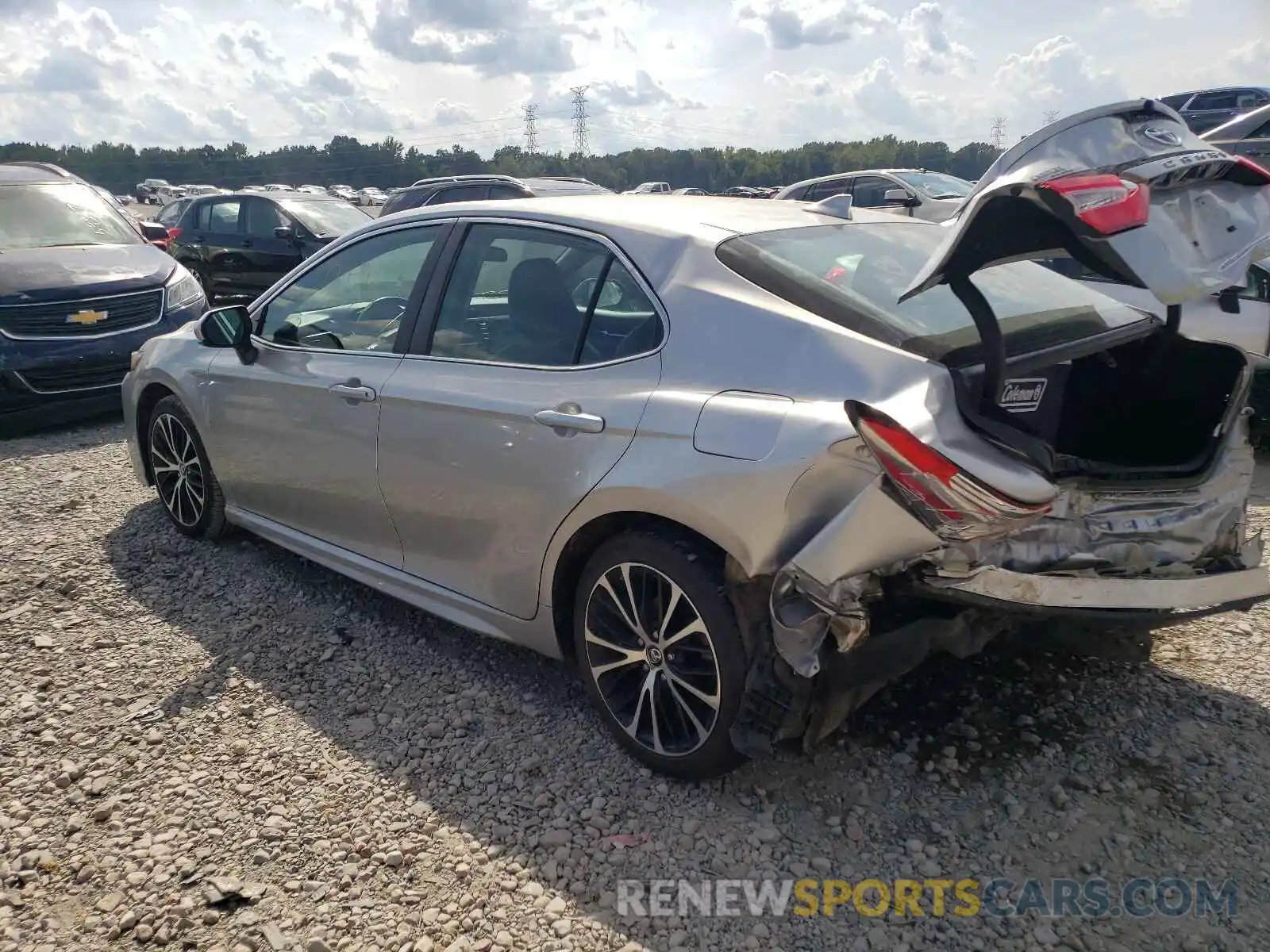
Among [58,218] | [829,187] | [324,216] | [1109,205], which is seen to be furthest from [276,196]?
[1109,205]

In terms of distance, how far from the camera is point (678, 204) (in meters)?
3.37

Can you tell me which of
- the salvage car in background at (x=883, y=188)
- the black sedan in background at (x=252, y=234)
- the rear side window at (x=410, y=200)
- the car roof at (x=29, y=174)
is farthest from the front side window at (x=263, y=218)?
the salvage car in background at (x=883, y=188)

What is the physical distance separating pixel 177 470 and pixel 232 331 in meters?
1.08

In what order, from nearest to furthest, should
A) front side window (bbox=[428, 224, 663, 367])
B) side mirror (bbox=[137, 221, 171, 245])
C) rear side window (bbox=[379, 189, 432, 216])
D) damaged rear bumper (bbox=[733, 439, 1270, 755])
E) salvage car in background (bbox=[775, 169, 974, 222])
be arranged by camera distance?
damaged rear bumper (bbox=[733, 439, 1270, 755]) → front side window (bbox=[428, 224, 663, 367]) → side mirror (bbox=[137, 221, 171, 245]) → salvage car in background (bbox=[775, 169, 974, 222]) → rear side window (bbox=[379, 189, 432, 216])

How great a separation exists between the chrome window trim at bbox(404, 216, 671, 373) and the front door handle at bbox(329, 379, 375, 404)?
20 centimetres

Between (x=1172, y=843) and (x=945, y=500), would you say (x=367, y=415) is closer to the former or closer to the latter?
(x=945, y=500)

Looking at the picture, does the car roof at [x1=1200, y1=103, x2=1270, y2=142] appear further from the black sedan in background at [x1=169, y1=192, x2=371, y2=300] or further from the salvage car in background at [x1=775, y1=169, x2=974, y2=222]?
the black sedan in background at [x1=169, y1=192, x2=371, y2=300]

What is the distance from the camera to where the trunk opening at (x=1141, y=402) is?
9.48ft

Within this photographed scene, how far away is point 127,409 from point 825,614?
425cm

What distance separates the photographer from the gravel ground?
7.95ft

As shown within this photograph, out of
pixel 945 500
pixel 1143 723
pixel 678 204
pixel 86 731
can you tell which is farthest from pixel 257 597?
pixel 1143 723

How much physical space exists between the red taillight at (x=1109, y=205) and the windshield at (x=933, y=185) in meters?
10.9

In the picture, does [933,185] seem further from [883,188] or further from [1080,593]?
[1080,593]

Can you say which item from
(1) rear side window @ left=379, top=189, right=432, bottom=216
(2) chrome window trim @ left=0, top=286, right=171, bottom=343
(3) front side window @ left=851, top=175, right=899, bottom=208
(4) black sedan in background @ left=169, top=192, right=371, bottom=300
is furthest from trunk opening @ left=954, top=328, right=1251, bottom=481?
(1) rear side window @ left=379, top=189, right=432, bottom=216
